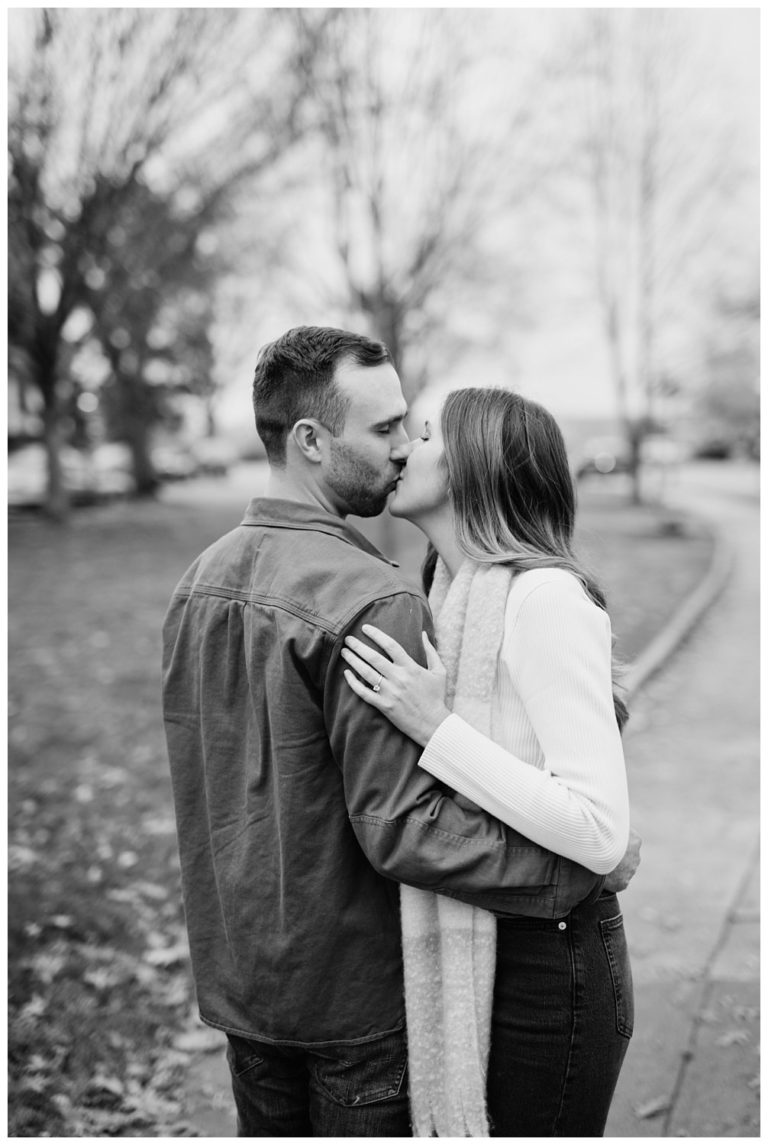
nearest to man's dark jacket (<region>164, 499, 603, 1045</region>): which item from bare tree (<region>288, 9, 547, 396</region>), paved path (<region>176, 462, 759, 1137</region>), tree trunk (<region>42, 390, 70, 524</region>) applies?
paved path (<region>176, 462, 759, 1137</region>)

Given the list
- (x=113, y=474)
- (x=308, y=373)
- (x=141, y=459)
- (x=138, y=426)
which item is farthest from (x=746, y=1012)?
(x=113, y=474)

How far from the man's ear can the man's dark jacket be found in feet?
0.40

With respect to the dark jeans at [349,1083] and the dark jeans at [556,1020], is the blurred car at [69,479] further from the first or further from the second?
the dark jeans at [556,1020]

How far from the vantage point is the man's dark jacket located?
1.80 m

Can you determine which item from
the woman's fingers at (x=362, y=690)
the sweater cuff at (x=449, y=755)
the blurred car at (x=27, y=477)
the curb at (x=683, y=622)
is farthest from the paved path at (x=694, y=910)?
the blurred car at (x=27, y=477)

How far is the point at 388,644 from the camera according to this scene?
182 cm

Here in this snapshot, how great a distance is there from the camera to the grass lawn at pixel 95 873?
341cm

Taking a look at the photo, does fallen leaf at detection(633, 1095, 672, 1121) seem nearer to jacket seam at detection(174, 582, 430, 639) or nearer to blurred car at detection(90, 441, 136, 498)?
jacket seam at detection(174, 582, 430, 639)

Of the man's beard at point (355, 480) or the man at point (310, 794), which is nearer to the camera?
the man at point (310, 794)

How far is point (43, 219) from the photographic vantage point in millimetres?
13406

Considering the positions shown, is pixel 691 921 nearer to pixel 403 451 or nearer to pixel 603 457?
pixel 403 451

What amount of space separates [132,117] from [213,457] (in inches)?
1172

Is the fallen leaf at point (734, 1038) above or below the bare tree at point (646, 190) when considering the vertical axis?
below

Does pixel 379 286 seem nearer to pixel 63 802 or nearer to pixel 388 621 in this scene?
pixel 63 802
